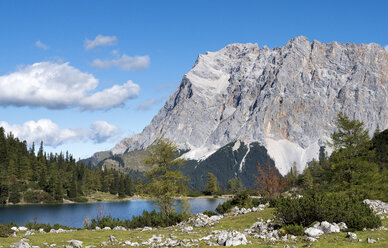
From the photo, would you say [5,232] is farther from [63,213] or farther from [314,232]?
[63,213]

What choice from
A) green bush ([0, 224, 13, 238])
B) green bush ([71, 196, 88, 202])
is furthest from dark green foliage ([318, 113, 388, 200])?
green bush ([71, 196, 88, 202])

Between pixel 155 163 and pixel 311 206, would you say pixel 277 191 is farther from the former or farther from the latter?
pixel 311 206

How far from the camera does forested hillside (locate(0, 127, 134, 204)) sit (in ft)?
446

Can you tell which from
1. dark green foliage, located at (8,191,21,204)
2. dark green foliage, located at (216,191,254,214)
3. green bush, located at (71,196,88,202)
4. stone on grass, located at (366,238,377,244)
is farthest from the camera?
green bush, located at (71,196,88,202)

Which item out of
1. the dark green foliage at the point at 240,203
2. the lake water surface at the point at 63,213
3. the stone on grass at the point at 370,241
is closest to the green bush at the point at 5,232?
the lake water surface at the point at 63,213

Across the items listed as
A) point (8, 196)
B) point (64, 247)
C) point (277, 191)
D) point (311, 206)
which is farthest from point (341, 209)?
point (8, 196)

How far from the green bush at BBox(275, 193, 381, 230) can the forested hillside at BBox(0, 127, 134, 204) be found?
131m

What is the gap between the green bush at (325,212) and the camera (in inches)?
900

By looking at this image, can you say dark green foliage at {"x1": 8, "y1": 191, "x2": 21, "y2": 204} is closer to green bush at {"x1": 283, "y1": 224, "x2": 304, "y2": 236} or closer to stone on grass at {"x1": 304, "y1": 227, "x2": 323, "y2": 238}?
green bush at {"x1": 283, "y1": 224, "x2": 304, "y2": 236}

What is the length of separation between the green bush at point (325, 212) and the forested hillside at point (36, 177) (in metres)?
131

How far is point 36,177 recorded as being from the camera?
156250mm

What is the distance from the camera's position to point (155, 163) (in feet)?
160

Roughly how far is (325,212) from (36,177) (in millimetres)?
157215

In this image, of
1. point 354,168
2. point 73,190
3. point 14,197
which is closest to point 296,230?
point 354,168
